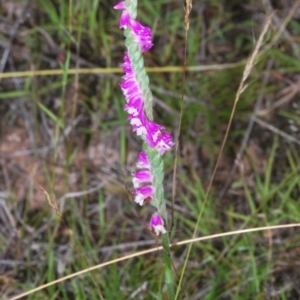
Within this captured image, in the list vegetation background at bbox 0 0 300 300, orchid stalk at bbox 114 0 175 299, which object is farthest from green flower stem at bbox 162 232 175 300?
vegetation background at bbox 0 0 300 300

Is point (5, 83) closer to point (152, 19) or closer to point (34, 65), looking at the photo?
point (34, 65)

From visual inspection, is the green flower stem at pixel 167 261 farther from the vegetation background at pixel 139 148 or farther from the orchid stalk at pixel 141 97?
the vegetation background at pixel 139 148

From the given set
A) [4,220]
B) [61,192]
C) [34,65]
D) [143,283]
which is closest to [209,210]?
[143,283]

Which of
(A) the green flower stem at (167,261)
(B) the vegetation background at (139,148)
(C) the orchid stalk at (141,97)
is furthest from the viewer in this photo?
(B) the vegetation background at (139,148)

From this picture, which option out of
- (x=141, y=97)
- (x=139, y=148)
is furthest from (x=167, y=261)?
(x=139, y=148)

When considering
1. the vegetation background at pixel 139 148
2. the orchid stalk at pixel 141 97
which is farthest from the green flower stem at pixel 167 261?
the vegetation background at pixel 139 148

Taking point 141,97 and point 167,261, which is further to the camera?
point 167,261

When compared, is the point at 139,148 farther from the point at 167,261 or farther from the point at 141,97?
the point at 141,97

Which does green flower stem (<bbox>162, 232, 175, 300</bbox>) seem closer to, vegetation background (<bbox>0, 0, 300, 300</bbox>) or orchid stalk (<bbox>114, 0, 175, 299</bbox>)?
orchid stalk (<bbox>114, 0, 175, 299</bbox>)
